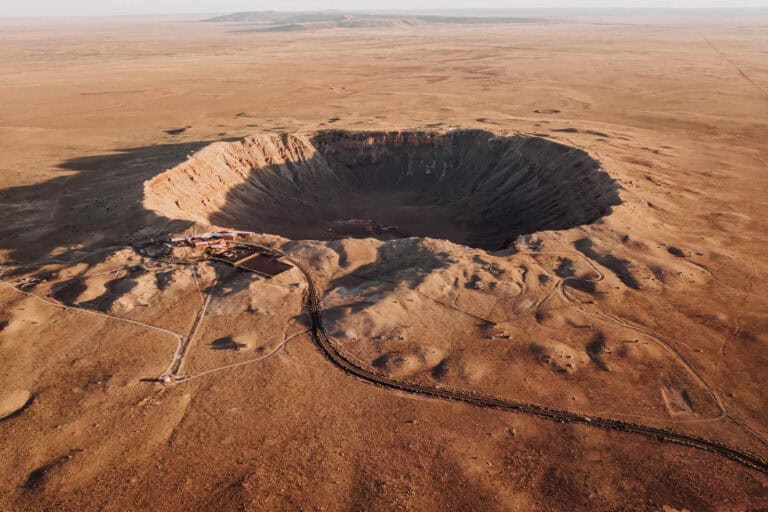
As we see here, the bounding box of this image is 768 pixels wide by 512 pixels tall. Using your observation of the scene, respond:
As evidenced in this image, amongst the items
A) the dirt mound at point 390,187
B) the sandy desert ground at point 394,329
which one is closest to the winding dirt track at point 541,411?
the sandy desert ground at point 394,329

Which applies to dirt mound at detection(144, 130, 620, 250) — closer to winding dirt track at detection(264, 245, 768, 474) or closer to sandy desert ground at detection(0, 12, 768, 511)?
sandy desert ground at detection(0, 12, 768, 511)

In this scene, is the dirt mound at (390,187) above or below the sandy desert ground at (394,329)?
below

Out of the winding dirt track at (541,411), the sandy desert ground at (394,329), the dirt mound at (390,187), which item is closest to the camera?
the sandy desert ground at (394,329)

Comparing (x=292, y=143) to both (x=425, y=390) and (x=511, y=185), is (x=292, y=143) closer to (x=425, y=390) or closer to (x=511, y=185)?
(x=511, y=185)

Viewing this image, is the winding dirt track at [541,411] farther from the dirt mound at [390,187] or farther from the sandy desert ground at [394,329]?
the dirt mound at [390,187]

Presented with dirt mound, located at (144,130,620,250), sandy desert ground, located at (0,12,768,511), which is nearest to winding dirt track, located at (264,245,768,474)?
sandy desert ground, located at (0,12,768,511)
